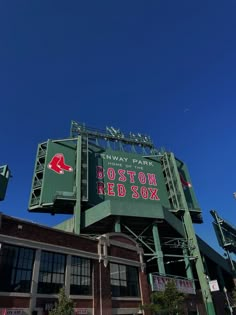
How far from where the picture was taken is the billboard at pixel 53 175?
1534 inches

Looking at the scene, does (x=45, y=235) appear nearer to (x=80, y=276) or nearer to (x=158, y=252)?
(x=80, y=276)

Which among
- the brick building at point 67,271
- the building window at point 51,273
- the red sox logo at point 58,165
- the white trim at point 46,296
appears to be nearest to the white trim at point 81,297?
the brick building at point 67,271

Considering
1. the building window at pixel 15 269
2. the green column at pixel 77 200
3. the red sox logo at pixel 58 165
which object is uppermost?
the red sox logo at pixel 58 165

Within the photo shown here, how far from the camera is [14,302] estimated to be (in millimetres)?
19406

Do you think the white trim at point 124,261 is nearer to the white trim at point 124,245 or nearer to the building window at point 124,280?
the building window at point 124,280

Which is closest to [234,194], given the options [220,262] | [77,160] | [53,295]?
[220,262]

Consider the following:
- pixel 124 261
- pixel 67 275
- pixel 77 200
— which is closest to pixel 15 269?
pixel 67 275

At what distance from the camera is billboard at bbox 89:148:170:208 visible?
42062 mm

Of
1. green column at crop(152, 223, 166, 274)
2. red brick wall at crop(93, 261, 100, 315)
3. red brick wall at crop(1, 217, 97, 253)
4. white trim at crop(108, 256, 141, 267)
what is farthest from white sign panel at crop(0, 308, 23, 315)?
green column at crop(152, 223, 166, 274)

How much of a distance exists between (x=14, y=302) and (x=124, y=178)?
2701 cm

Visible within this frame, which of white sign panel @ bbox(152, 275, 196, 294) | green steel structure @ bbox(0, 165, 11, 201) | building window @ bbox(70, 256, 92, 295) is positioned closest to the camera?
building window @ bbox(70, 256, 92, 295)

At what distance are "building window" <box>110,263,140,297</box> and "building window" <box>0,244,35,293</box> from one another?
876cm

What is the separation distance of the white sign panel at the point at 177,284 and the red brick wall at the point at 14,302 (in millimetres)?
14769

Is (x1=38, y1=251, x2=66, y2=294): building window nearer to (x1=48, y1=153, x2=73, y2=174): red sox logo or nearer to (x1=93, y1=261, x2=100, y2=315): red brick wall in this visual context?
(x1=93, y1=261, x2=100, y2=315): red brick wall
